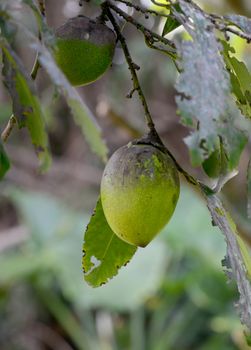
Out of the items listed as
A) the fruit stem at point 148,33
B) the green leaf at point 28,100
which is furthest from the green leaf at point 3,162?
the fruit stem at point 148,33

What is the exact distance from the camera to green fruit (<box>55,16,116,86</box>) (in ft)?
2.29

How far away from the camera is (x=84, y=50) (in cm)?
70

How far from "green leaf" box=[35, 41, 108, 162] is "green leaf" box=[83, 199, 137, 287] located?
23 centimetres

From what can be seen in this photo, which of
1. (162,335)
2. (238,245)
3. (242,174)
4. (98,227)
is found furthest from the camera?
(242,174)

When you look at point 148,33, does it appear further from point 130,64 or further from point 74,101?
point 74,101

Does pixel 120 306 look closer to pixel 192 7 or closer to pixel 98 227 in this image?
pixel 98 227

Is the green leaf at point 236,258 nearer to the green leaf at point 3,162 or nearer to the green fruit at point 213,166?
the green fruit at point 213,166

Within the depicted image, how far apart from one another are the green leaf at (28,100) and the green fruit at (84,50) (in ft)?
0.45

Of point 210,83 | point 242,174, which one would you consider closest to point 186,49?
point 210,83

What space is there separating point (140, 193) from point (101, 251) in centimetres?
12

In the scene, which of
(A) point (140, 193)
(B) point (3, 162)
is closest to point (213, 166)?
(A) point (140, 193)

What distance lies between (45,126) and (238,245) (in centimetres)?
21

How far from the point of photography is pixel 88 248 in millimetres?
771

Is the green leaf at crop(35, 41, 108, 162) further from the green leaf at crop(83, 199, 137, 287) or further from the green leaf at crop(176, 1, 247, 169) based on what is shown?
the green leaf at crop(83, 199, 137, 287)
